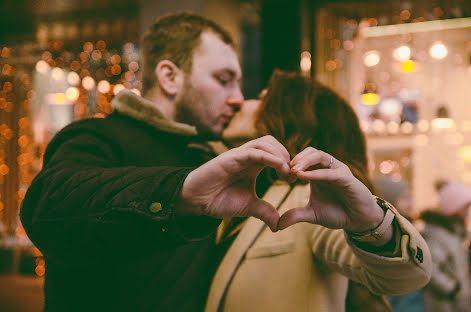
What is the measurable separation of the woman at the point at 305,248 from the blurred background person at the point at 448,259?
2.46 metres

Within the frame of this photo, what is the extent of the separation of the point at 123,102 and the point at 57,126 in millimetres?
5425

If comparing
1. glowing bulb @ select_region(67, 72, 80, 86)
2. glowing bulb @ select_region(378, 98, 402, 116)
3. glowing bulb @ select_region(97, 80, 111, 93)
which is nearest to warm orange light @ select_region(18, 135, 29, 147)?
glowing bulb @ select_region(67, 72, 80, 86)

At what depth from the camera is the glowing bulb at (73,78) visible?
5918mm

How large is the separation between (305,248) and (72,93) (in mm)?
5623

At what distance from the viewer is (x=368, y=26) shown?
16.1 feet

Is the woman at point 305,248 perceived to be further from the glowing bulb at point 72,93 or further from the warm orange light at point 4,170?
the warm orange light at point 4,170

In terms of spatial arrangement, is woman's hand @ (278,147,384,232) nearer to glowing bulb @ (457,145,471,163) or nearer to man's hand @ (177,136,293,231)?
man's hand @ (177,136,293,231)

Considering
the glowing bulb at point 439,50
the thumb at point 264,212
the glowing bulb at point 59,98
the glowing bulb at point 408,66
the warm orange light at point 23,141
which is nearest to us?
the thumb at point 264,212

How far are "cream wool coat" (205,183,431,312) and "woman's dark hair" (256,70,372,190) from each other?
0.18 metres

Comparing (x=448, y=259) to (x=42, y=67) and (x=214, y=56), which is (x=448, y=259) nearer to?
(x=214, y=56)

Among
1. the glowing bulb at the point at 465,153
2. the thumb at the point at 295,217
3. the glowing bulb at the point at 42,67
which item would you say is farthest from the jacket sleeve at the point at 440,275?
the glowing bulb at the point at 42,67

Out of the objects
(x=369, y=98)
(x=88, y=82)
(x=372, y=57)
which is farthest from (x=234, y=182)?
(x=88, y=82)

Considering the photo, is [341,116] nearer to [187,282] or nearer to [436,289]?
[187,282]

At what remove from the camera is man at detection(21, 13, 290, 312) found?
2.31 feet
